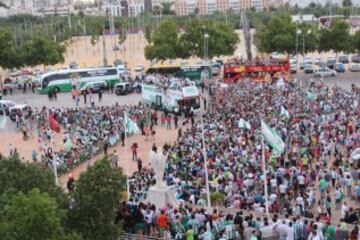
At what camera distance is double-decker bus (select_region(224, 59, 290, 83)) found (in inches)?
2007

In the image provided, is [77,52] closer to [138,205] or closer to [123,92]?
[123,92]

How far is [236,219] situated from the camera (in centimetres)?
1540

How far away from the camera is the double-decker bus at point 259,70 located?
167 feet

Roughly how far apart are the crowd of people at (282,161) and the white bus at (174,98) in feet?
11.1

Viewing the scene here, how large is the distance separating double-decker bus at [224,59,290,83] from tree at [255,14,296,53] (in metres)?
9.03

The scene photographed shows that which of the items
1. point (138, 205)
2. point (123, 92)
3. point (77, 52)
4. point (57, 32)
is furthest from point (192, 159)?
point (57, 32)

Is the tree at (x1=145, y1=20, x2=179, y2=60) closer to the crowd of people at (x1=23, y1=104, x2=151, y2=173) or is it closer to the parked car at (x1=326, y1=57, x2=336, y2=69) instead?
the parked car at (x1=326, y1=57, x2=336, y2=69)

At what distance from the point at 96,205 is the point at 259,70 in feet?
127

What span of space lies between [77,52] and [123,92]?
55.5 meters

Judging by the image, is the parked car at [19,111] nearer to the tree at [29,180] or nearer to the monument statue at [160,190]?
the monument statue at [160,190]

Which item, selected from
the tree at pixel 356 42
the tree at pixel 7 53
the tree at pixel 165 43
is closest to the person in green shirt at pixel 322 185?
the tree at pixel 356 42

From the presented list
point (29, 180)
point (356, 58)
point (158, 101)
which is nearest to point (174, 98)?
point (158, 101)

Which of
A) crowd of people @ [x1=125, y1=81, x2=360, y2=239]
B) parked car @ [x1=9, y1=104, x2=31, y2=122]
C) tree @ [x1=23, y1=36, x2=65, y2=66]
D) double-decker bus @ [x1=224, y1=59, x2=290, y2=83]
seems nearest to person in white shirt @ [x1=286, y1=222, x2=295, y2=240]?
crowd of people @ [x1=125, y1=81, x2=360, y2=239]

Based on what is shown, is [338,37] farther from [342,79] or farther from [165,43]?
[165,43]
